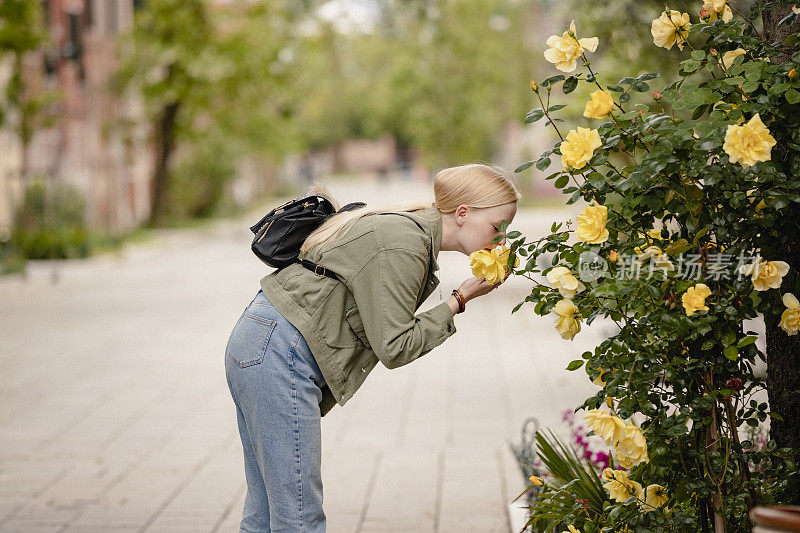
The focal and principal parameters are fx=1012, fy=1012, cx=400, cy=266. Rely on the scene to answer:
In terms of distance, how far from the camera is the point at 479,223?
297 cm

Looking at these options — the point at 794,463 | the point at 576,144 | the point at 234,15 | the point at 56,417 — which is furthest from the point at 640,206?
the point at 234,15

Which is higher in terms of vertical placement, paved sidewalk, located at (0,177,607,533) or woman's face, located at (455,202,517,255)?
woman's face, located at (455,202,517,255)

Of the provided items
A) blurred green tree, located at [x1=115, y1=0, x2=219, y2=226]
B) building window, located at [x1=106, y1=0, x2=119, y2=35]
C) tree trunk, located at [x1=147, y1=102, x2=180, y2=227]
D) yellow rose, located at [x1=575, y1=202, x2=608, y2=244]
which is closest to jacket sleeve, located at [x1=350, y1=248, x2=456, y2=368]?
yellow rose, located at [x1=575, y1=202, x2=608, y2=244]

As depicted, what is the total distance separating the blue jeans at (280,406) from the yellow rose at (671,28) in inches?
52.3

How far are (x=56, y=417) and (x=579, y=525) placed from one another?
16.2 ft

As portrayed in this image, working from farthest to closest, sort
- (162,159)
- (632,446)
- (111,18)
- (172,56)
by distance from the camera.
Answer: (111,18), (162,159), (172,56), (632,446)

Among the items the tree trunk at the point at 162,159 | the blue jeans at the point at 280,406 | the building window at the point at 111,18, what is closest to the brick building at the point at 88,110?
the building window at the point at 111,18

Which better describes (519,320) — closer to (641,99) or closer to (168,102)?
(641,99)

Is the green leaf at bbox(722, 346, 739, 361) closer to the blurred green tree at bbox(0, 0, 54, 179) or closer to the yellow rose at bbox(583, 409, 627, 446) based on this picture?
the yellow rose at bbox(583, 409, 627, 446)

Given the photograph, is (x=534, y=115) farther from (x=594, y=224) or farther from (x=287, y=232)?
(x=287, y=232)

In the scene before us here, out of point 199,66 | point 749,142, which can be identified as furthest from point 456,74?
point 749,142

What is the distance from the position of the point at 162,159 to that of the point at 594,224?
2608 centimetres

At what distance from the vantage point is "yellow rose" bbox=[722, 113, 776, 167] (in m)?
2.45

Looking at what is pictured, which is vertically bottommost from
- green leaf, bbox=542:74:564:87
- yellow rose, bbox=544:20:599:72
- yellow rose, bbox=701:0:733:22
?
green leaf, bbox=542:74:564:87
